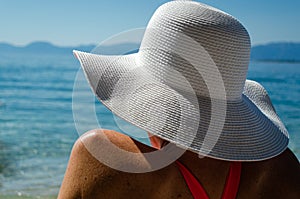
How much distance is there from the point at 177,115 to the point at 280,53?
145 ft

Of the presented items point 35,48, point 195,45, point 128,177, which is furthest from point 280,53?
point 128,177

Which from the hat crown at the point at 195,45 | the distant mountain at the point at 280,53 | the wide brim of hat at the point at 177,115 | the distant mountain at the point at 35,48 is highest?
the hat crown at the point at 195,45

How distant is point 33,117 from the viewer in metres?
14.7

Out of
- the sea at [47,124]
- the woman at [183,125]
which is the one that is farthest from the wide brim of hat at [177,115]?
the sea at [47,124]

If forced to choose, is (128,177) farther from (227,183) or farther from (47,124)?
(47,124)

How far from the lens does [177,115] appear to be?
105cm

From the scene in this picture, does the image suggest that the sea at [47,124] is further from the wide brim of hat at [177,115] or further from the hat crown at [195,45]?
the hat crown at [195,45]

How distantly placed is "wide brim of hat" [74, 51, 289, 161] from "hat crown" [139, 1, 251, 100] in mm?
35

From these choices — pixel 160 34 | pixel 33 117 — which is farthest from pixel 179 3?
pixel 33 117

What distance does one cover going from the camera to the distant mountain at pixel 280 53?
42.2 metres

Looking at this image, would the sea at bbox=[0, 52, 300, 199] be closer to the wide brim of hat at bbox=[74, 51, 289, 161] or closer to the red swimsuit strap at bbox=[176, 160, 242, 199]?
the wide brim of hat at bbox=[74, 51, 289, 161]

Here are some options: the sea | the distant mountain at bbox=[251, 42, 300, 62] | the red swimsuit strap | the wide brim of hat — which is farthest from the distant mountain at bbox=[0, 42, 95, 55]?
the red swimsuit strap

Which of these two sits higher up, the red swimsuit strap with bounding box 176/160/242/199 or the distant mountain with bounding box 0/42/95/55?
the red swimsuit strap with bounding box 176/160/242/199

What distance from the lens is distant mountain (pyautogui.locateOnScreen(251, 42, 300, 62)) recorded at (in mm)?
42219
